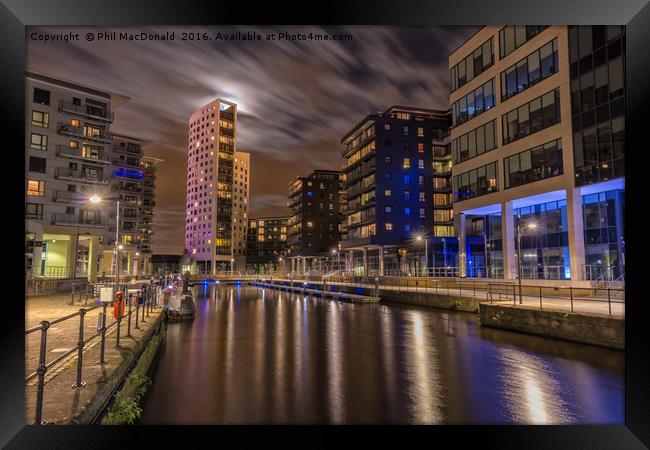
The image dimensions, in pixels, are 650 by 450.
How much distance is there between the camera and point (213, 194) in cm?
13100

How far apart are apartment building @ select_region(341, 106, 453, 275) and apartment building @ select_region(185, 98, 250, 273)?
65.9m

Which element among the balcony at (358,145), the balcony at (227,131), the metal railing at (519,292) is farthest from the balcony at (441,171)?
the balcony at (227,131)

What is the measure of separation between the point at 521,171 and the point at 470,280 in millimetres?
10806

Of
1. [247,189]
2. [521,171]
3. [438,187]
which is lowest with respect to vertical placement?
[521,171]

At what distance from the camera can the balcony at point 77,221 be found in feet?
→ 149

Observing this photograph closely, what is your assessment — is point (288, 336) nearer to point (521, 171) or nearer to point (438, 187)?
point (521, 171)

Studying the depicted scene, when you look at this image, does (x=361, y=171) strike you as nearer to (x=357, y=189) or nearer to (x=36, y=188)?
(x=357, y=189)

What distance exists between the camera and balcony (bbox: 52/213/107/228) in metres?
45.5

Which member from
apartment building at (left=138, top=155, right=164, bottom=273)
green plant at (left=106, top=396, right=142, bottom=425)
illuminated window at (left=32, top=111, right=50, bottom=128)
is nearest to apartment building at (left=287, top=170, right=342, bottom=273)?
apartment building at (left=138, top=155, right=164, bottom=273)

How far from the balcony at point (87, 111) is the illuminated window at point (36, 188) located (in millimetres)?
8182

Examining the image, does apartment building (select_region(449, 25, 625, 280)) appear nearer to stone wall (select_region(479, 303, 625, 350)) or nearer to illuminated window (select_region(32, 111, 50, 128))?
stone wall (select_region(479, 303, 625, 350))
